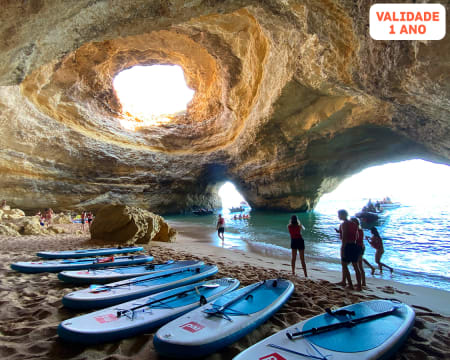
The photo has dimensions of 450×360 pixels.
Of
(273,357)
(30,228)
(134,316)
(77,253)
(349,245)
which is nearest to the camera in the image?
(273,357)

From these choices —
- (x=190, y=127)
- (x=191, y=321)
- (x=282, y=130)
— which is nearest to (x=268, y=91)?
(x=282, y=130)

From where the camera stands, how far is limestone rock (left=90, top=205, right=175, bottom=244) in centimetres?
772

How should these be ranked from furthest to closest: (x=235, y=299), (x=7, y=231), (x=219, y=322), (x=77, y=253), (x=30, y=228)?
1. (x=30, y=228)
2. (x=7, y=231)
3. (x=77, y=253)
4. (x=235, y=299)
5. (x=219, y=322)

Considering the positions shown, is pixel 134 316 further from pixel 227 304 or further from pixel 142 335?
pixel 227 304

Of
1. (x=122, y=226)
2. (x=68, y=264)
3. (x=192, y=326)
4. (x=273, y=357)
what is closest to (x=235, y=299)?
(x=192, y=326)

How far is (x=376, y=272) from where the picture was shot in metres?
6.27

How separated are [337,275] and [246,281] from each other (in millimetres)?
2764

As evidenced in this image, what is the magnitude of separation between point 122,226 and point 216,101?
1660 cm

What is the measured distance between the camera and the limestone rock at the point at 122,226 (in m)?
7.72

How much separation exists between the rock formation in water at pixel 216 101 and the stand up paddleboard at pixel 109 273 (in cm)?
334

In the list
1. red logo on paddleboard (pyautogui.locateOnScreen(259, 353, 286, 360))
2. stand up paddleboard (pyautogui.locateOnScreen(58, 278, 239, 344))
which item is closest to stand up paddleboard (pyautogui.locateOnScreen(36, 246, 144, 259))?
stand up paddleboard (pyautogui.locateOnScreen(58, 278, 239, 344))

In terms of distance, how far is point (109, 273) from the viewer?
4.21 meters

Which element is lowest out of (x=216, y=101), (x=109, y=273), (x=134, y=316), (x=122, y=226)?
(x=109, y=273)

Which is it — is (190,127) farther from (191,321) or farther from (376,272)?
(191,321)
